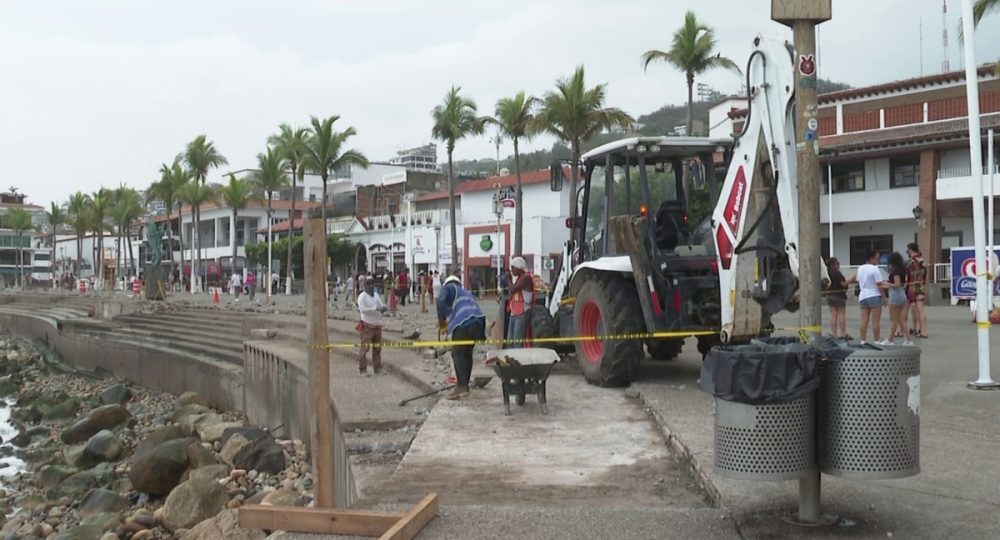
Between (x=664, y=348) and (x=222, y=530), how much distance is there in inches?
259

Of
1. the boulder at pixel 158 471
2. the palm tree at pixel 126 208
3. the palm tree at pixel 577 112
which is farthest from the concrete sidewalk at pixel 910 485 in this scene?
the palm tree at pixel 126 208

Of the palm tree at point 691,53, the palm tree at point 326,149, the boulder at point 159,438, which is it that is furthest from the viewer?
the palm tree at point 326,149

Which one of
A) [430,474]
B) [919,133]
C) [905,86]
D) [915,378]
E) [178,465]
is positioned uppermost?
[905,86]

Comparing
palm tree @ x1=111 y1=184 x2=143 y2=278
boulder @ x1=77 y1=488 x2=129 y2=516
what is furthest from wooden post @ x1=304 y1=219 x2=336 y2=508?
palm tree @ x1=111 y1=184 x2=143 y2=278

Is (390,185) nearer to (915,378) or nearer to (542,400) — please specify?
(542,400)

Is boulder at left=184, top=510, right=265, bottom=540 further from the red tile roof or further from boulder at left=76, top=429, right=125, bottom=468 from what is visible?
the red tile roof

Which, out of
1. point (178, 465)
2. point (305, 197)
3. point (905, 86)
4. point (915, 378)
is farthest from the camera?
point (305, 197)

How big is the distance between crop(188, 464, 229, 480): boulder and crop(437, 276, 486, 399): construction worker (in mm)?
3490

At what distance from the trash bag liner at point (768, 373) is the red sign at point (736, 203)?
3.89 metres

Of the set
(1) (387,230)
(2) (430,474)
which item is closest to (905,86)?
(1) (387,230)

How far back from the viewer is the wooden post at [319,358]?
5391 mm

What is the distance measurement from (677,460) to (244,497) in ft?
19.5

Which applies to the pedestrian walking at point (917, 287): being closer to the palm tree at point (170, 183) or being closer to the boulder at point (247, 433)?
the boulder at point (247, 433)

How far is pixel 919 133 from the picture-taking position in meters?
35.4
